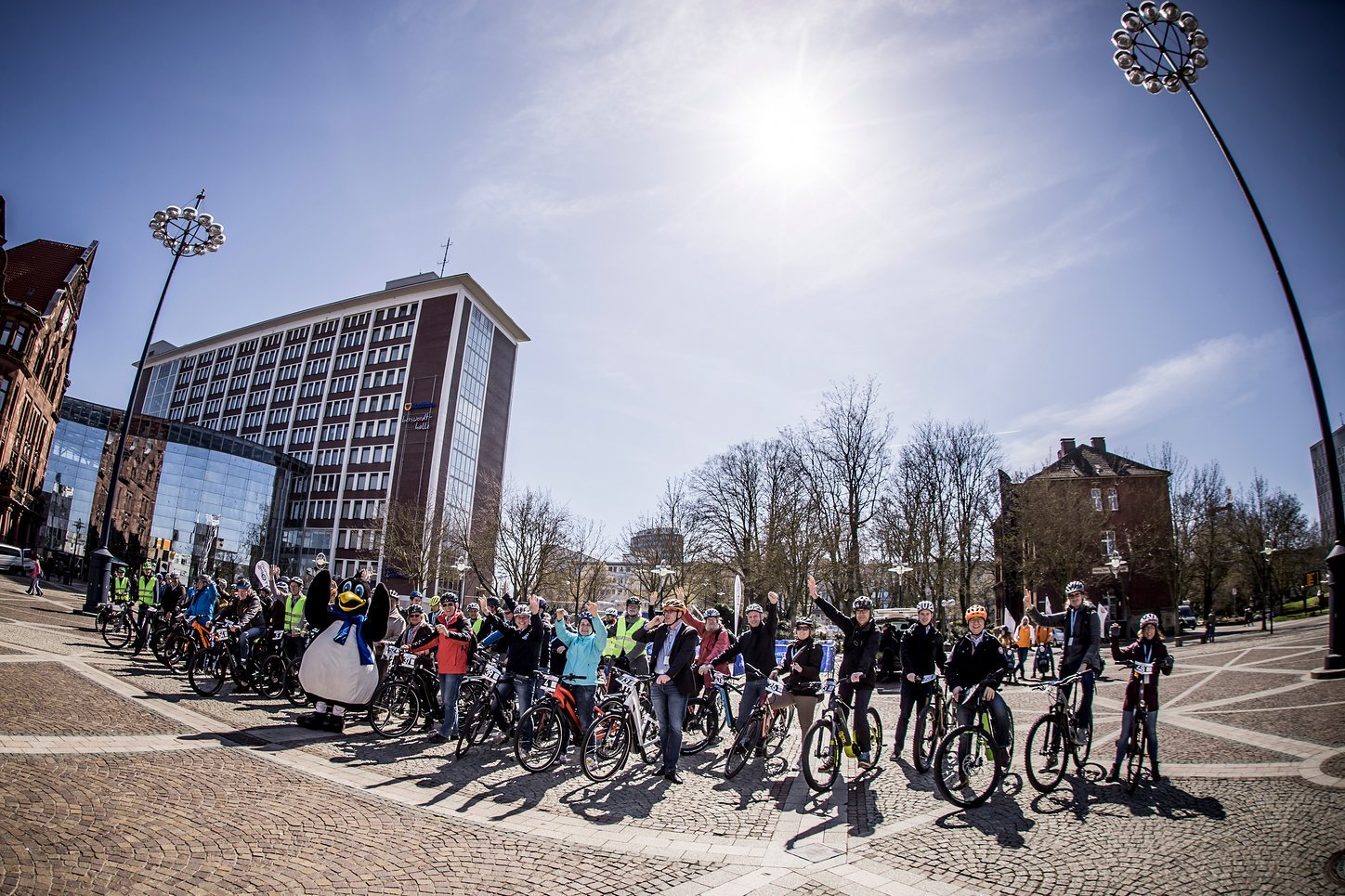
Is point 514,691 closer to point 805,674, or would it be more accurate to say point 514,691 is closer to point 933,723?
point 805,674

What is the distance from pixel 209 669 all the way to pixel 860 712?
412 inches

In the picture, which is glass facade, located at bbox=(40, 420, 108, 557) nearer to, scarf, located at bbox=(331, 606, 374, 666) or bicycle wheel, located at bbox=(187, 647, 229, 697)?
bicycle wheel, located at bbox=(187, 647, 229, 697)

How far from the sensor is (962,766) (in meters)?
6.70

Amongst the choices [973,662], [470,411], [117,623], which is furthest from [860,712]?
[470,411]

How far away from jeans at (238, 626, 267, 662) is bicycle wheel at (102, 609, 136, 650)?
6.00m

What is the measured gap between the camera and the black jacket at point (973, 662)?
24.7ft

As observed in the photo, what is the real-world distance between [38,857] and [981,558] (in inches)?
1420

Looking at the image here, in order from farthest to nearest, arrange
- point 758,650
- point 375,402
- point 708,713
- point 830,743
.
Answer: point 375,402, point 708,713, point 758,650, point 830,743

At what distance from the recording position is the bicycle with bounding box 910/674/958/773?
27.1ft

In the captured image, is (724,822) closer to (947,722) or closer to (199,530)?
(947,722)

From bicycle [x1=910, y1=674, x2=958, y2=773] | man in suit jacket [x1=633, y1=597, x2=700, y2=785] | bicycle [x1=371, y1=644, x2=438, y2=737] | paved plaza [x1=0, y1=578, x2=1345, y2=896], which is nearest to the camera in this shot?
paved plaza [x1=0, y1=578, x2=1345, y2=896]

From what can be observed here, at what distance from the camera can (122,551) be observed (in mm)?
59000

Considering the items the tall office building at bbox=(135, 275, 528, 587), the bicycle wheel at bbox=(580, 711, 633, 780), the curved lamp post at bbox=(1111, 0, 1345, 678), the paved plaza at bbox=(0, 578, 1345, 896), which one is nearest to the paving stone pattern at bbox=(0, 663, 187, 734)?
the paved plaza at bbox=(0, 578, 1345, 896)

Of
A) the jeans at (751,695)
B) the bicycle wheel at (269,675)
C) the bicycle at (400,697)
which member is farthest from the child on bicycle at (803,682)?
the bicycle wheel at (269,675)
